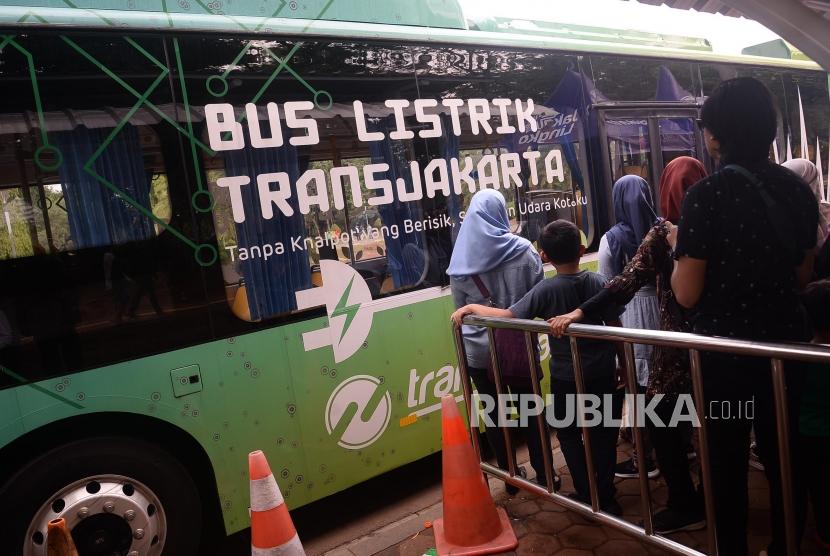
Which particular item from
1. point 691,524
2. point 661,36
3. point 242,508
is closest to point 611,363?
point 691,524

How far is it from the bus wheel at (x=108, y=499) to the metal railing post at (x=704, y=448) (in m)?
2.56

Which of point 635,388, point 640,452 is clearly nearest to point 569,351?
point 635,388

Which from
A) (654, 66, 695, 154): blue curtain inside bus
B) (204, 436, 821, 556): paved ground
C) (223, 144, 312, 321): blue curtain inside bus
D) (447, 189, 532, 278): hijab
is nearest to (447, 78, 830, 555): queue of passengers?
(204, 436, 821, 556): paved ground

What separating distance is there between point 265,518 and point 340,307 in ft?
4.48

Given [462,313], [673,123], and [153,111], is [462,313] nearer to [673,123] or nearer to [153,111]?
[153,111]

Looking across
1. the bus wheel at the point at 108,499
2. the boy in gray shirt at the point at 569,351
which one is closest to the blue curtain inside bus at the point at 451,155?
the boy in gray shirt at the point at 569,351

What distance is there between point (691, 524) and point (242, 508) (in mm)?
2380

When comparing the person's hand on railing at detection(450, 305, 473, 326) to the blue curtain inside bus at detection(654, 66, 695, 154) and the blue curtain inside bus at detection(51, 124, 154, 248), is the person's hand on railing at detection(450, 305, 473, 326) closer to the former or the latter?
the blue curtain inside bus at detection(51, 124, 154, 248)

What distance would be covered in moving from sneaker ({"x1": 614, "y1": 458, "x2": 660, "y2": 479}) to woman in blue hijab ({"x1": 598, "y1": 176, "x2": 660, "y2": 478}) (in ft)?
0.57

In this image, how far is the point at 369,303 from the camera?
13.1 feet

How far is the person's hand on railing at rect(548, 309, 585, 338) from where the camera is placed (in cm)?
290

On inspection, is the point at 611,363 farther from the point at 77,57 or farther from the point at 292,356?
the point at 77,57

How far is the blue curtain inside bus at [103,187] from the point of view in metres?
3.08

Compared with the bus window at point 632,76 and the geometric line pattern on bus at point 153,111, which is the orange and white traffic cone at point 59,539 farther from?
the bus window at point 632,76
